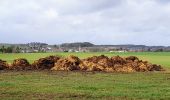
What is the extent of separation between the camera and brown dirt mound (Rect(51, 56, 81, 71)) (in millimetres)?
41266

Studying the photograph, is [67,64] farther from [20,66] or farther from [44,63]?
[20,66]

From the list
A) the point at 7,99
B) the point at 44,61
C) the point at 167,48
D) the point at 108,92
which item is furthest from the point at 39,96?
the point at 167,48

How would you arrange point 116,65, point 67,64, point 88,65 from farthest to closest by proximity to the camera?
1. point 116,65
2. point 67,64
3. point 88,65

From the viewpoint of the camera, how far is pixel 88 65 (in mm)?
41688

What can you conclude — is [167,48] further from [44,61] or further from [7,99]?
[7,99]

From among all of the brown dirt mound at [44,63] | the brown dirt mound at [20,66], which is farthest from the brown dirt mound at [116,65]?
the brown dirt mound at [20,66]

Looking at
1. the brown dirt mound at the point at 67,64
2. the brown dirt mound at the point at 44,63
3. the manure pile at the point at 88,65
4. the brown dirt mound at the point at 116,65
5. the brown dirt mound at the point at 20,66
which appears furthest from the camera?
the brown dirt mound at the point at 44,63

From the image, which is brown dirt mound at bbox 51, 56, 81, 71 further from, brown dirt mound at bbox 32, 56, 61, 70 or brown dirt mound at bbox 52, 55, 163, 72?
brown dirt mound at bbox 32, 56, 61, 70

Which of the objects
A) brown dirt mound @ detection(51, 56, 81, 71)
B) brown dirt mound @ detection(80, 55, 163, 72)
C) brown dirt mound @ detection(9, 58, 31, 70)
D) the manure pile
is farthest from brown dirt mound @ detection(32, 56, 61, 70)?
brown dirt mound @ detection(80, 55, 163, 72)

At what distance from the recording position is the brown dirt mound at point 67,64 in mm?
41266

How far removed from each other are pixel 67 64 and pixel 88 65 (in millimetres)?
1719

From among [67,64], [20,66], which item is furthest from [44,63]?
[67,64]

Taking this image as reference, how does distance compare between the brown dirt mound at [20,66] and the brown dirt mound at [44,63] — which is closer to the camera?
the brown dirt mound at [20,66]

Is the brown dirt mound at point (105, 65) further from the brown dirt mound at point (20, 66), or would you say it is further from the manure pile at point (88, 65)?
the brown dirt mound at point (20, 66)
